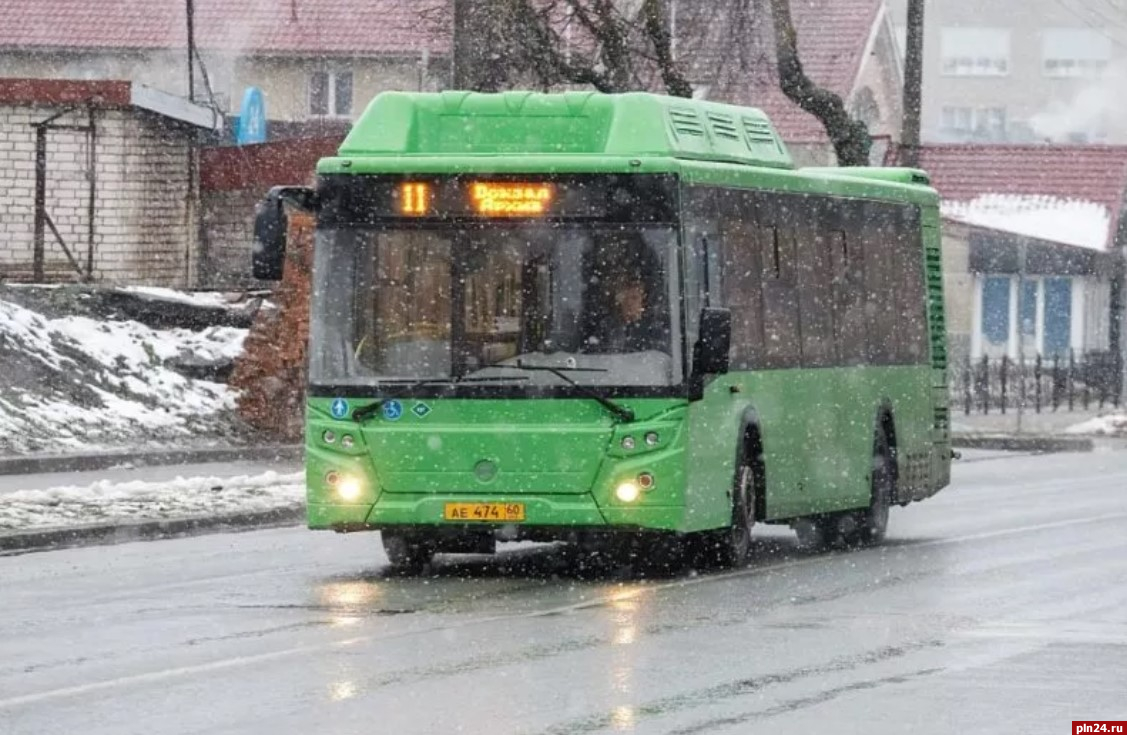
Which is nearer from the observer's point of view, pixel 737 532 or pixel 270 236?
pixel 270 236

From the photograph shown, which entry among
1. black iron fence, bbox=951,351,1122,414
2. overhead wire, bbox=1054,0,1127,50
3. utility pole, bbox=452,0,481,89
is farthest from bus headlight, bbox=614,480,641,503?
overhead wire, bbox=1054,0,1127,50

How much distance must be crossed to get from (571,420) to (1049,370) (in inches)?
1508

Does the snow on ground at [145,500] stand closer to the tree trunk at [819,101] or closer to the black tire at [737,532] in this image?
the black tire at [737,532]

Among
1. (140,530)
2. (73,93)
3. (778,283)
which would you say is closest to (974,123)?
(73,93)

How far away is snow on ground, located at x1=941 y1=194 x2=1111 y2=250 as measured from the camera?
195 feet

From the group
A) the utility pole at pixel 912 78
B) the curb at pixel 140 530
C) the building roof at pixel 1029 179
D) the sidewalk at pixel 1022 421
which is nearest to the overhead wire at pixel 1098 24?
the building roof at pixel 1029 179

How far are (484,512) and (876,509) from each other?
5.24 metres

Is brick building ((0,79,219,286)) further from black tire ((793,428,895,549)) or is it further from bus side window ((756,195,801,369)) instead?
bus side window ((756,195,801,369))

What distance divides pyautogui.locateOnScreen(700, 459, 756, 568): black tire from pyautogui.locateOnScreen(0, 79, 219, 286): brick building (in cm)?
2363

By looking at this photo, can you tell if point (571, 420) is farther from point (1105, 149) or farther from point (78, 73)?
point (78, 73)

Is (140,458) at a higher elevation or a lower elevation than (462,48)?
lower

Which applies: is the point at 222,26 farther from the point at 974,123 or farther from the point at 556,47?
the point at 974,123

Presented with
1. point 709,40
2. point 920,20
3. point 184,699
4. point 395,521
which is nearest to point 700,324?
point 395,521

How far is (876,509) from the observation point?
22.5m
